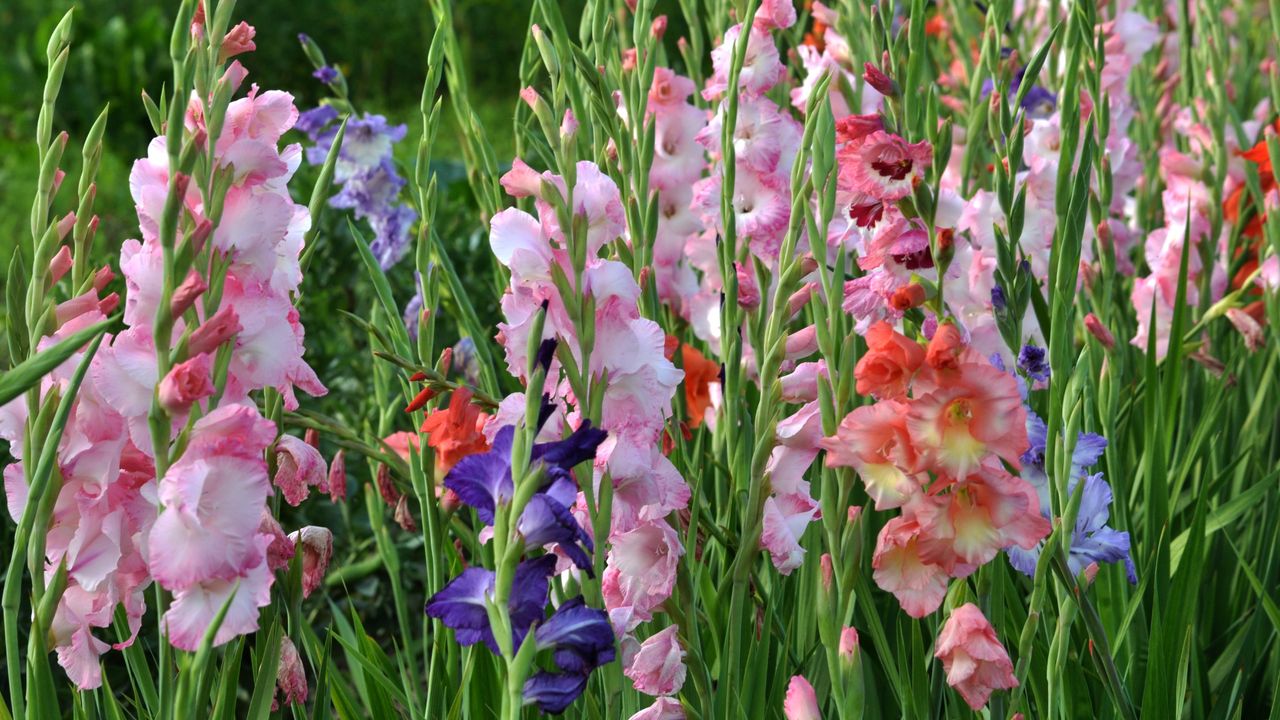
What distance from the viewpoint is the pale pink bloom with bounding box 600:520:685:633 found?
1.00m

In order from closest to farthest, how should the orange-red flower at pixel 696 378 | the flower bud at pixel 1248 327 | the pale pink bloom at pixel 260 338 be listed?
the pale pink bloom at pixel 260 338
the orange-red flower at pixel 696 378
the flower bud at pixel 1248 327

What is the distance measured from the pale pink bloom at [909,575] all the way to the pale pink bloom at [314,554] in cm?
47

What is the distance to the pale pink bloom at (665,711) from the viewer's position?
3.31 ft

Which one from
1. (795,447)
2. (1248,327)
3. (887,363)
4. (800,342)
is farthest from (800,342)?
(1248,327)

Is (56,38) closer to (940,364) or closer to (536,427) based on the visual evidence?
(536,427)

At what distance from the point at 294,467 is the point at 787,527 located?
425 mm

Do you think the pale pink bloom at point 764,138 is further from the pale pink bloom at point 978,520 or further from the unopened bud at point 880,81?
the pale pink bloom at point 978,520

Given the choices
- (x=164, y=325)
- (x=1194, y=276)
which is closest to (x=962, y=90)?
(x=1194, y=276)

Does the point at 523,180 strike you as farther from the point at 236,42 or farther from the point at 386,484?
the point at 386,484

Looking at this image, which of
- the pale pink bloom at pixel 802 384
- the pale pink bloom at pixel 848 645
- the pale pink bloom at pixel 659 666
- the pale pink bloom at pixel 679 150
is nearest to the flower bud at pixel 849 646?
the pale pink bloom at pixel 848 645

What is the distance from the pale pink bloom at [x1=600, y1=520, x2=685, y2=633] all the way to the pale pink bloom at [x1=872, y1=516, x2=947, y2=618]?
0.16 meters

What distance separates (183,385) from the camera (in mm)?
748

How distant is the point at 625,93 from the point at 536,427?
806 millimetres

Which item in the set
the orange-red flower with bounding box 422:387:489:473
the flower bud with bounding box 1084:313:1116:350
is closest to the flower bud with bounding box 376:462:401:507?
the orange-red flower with bounding box 422:387:489:473
